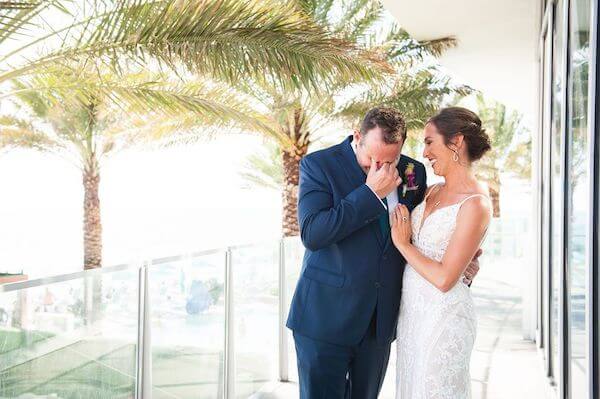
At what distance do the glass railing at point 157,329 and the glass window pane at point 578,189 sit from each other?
2.17 metres

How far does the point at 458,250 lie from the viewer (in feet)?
9.00

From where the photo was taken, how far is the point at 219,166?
50.4 meters

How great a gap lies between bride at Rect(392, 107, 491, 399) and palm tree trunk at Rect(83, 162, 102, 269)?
11442 mm

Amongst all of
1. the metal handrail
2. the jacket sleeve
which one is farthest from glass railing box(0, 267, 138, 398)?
the jacket sleeve

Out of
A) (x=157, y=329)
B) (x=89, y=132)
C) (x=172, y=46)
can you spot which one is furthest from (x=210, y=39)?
(x=89, y=132)

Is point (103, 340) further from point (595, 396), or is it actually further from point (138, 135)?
point (138, 135)

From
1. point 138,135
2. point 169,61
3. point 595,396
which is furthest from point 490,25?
point 138,135

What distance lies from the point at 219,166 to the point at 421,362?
48.0 m

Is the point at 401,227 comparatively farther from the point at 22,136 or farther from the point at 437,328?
the point at 22,136

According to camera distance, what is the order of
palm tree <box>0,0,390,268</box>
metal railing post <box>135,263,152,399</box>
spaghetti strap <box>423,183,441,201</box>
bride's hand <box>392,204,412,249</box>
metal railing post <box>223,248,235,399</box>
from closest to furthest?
1. bride's hand <box>392,204,412,249</box>
2. spaghetti strap <box>423,183,441,201</box>
3. metal railing post <box>135,263,152,399</box>
4. metal railing post <box>223,248,235,399</box>
5. palm tree <box>0,0,390,268</box>

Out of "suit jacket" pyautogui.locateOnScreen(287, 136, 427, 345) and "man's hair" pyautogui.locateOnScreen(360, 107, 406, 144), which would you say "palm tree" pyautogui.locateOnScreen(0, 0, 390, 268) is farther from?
"man's hair" pyautogui.locateOnScreen(360, 107, 406, 144)

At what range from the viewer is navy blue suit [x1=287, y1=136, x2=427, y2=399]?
2953 millimetres

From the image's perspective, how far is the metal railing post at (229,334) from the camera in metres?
4.98

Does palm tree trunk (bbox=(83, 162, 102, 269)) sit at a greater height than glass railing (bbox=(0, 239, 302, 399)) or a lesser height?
greater
